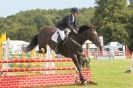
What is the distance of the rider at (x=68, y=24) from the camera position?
1288 centimetres

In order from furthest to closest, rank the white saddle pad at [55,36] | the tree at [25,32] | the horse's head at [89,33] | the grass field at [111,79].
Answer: the tree at [25,32]
the white saddle pad at [55,36]
the grass field at [111,79]
the horse's head at [89,33]

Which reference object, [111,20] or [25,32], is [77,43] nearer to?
[111,20]

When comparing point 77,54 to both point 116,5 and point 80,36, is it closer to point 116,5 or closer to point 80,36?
→ point 80,36

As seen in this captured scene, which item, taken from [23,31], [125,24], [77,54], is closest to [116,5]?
[125,24]

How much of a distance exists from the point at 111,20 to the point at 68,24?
76043 millimetres

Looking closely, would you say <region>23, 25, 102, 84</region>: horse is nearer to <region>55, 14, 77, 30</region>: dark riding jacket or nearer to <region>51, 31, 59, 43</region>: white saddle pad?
<region>51, 31, 59, 43</region>: white saddle pad

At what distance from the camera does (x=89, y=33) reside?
1289 cm

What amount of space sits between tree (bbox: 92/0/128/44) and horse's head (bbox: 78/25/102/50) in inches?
2839

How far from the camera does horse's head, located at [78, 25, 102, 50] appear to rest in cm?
1259

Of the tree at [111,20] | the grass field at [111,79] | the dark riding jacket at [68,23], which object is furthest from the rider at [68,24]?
the tree at [111,20]

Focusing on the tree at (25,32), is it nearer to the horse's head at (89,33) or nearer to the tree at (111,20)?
the tree at (111,20)

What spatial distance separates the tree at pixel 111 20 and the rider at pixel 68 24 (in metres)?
72.0

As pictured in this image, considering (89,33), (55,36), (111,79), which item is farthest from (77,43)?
(111,79)

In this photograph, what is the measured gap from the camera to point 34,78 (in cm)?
1312
